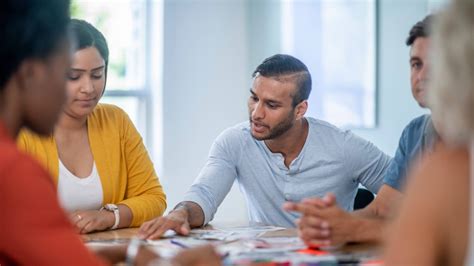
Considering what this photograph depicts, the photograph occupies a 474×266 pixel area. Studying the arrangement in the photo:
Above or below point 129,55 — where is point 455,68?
above

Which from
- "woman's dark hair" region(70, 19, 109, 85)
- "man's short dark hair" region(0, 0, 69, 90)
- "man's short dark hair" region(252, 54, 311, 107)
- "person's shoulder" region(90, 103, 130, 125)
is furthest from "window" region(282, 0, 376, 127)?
"man's short dark hair" region(0, 0, 69, 90)

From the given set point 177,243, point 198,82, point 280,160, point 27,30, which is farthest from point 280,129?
point 27,30

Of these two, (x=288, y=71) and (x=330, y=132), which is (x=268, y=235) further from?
(x=288, y=71)

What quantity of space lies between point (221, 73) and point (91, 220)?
2.55 m

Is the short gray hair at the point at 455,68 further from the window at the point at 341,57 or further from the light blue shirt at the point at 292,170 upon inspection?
the window at the point at 341,57

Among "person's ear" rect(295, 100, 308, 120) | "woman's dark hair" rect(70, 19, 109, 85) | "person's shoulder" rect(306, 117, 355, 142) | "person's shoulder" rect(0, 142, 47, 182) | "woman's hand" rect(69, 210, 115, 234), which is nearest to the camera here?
"person's shoulder" rect(0, 142, 47, 182)

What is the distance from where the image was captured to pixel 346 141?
126 inches

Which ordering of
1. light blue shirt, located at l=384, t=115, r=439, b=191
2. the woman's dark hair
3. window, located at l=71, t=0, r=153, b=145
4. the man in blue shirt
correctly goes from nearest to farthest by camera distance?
the man in blue shirt, light blue shirt, located at l=384, t=115, r=439, b=191, the woman's dark hair, window, located at l=71, t=0, r=153, b=145

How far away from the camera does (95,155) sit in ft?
9.18

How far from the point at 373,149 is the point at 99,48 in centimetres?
111

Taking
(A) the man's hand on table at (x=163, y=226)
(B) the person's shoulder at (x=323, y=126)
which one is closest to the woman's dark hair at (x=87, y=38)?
(A) the man's hand on table at (x=163, y=226)

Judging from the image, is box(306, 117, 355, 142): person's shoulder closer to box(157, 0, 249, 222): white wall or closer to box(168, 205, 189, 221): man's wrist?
box(168, 205, 189, 221): man's wrist

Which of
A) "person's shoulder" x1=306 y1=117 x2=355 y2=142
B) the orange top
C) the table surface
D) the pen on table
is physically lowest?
the table surface

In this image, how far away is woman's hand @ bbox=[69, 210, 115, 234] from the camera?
2.50 m
